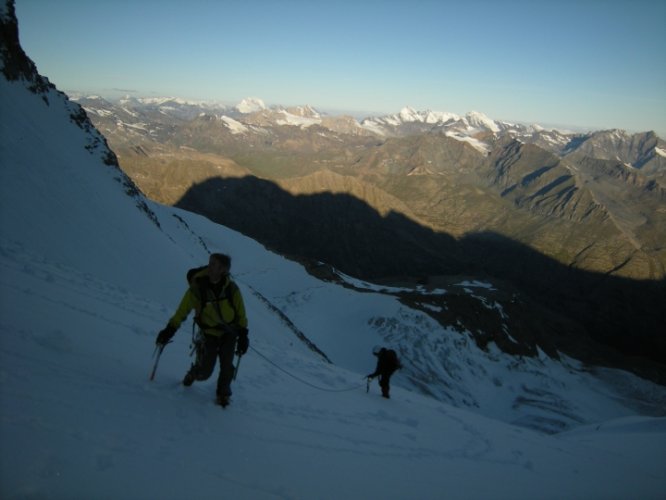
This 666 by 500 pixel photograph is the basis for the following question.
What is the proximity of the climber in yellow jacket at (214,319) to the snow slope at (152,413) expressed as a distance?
24.0 inches

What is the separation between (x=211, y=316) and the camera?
680 centimetres

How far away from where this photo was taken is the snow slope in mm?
4828

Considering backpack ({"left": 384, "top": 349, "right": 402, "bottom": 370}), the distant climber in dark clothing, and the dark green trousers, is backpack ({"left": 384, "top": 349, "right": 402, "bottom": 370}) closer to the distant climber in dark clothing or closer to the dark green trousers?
the distant climber in dark clothing

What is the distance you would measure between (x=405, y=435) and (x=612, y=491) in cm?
509

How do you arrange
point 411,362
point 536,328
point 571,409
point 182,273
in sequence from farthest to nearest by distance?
point 536,328 < point 571,409 < point 411,362 < point 182,273

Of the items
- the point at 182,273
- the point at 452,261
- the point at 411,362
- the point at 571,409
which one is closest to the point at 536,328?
the point at 571,409

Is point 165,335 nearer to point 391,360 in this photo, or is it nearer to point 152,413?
point 152,413

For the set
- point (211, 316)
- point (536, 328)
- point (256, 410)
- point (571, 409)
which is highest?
point (211, 316)

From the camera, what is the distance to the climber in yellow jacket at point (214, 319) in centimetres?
666

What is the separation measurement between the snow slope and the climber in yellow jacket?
2.00 feet

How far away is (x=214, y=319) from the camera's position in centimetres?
681

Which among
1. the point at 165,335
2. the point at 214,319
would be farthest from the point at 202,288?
the point at 165,335

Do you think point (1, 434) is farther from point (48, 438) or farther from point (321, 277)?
point (321, 277)

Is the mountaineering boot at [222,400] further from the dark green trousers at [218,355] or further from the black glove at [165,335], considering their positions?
the black glove at [165,335]
